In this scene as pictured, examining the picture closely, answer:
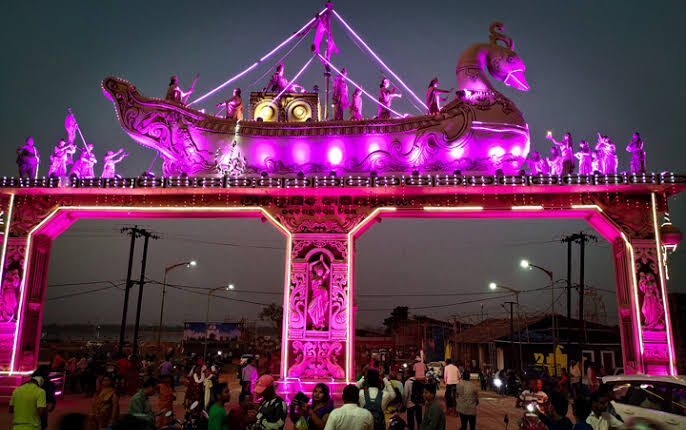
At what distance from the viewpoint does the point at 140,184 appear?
14156 mm

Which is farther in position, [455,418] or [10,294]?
[10,294]

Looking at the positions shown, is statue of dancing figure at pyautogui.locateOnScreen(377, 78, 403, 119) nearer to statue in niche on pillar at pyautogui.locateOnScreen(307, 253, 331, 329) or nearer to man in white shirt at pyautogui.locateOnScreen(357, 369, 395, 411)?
statue in niche on pillar at pyautogui.locateOnScreen(307, 253, 331, 329)

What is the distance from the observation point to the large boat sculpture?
14469 millimetres

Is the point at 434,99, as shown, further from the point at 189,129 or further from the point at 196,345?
the point at 196,345

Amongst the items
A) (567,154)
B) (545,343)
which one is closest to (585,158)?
(567,154)

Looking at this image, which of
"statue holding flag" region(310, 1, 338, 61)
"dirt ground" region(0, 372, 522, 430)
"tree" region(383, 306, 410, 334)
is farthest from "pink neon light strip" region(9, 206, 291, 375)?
"tree" region(383, 306, 410, 334)

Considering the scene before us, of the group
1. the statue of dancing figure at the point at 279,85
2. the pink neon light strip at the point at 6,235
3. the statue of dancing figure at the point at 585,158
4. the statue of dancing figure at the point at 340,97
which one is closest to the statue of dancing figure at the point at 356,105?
the statue of dancing figure at the point at 340,97

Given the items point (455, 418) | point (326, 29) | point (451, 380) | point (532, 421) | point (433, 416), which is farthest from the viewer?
point (326, 29)

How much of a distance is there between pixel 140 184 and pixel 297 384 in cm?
670

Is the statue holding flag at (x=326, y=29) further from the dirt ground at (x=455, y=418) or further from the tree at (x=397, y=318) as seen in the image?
the tree at (x=397, y=318)

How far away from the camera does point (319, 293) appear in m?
13.6

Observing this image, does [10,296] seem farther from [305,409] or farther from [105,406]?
[305,409]

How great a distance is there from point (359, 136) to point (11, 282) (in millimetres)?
10195

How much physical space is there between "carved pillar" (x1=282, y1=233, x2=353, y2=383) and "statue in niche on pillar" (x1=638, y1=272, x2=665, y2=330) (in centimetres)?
718
